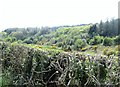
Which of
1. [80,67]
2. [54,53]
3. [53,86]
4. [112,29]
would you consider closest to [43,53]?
[54,53]

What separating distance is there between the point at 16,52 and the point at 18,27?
35.6 meters

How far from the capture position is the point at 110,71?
3.76 metres

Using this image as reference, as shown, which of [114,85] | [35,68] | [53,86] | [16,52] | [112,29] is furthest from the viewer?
[112,29]

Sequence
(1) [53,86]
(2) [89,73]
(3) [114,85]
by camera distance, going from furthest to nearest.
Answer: (1) [53,86]
(2) [89,73]
(3) [114,85]

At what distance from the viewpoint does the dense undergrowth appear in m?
3.86

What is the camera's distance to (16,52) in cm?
595

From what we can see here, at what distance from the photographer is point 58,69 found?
4441 mm

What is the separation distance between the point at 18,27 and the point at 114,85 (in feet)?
125

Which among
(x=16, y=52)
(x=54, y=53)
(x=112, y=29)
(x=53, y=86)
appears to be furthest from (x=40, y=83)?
(x=112, y=29)

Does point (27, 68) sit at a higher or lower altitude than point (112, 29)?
higher

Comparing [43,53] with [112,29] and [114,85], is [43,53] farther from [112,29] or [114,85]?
[112,29]

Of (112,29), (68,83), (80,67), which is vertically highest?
→ (80,67)

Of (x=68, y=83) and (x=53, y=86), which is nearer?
(x=68, y=83)

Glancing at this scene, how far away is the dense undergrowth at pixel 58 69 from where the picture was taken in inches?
152
